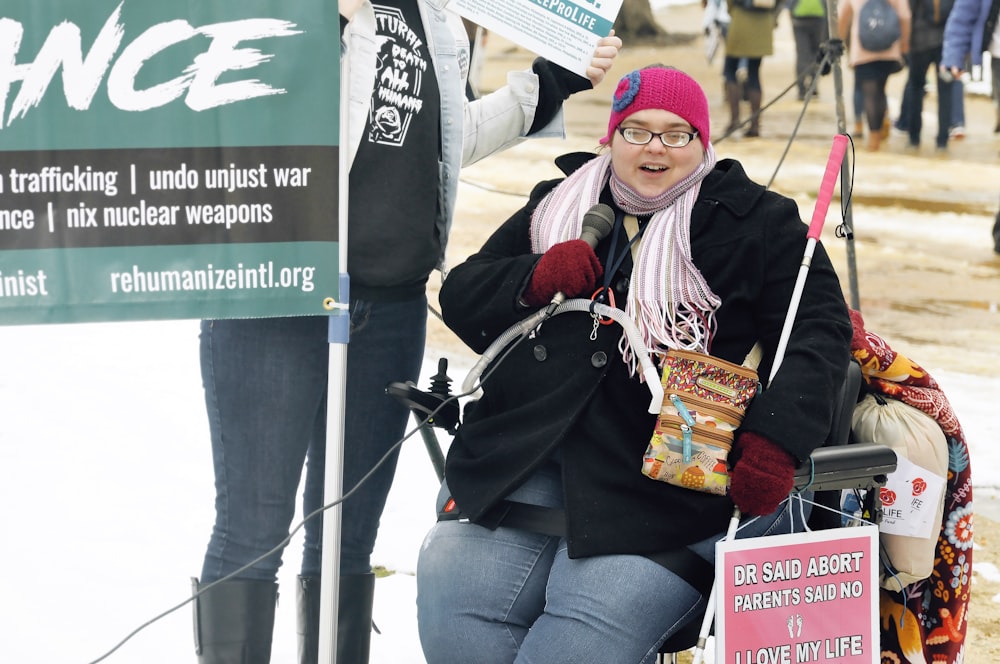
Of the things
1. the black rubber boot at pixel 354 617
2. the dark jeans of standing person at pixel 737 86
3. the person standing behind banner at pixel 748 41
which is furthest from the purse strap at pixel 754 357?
the dark jeans of standing person at pixel 737 86

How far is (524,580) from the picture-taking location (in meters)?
2.73

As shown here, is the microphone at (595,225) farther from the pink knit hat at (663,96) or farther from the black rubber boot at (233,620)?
the black rubber boot at (233,620)

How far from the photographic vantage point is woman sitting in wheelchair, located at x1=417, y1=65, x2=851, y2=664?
8.58ft

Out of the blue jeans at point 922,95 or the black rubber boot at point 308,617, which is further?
the blue jeans at point 922,95

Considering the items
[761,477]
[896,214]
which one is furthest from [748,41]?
[761,477]

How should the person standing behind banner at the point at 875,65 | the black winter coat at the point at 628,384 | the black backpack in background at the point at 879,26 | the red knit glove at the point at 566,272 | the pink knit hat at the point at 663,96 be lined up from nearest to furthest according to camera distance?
the black winter coat at the point at 628,384 < the red knit glove at the point at 566,272 < the pink knit hat at the point at 663,96 < the black backpack in background at the point at 879,26 < the person standing behind banner at the point at 875,65

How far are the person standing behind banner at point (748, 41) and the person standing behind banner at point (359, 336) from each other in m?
11.1

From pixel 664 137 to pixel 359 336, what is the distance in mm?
811

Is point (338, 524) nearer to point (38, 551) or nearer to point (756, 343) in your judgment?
point (756, 343)

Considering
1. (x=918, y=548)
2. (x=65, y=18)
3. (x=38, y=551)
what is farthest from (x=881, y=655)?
(x=38, y=551)

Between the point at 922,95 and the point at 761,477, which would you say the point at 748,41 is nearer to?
the point at 922,95

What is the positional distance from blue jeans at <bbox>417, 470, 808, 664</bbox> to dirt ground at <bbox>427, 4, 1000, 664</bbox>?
977 millimetres

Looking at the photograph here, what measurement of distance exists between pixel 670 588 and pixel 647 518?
15cm

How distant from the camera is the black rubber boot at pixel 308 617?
3.15 meters
